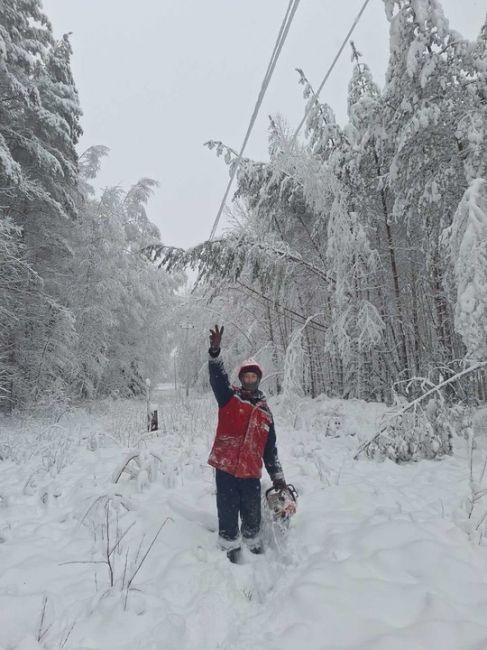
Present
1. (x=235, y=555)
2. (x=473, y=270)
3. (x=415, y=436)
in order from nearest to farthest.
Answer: (x=235, y=555) → (x=473, y=270) → (x=415, y=436)

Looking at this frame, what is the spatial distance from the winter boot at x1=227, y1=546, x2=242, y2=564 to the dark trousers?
0.11m

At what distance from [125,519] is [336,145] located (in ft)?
26.0

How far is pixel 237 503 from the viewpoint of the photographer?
3.28 meters

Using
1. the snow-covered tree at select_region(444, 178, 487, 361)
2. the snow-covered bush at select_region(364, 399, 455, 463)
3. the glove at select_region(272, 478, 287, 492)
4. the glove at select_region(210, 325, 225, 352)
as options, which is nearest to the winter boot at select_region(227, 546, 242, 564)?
the glove at select_region(272, 478, 287, 492)

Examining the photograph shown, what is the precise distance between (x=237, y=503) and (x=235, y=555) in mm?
394

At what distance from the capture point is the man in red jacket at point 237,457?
323cm

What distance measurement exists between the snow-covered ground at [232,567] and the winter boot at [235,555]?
76 millimetres

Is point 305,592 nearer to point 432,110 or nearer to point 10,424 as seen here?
point 432,110

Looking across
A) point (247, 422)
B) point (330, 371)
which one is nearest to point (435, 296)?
point (330, 371)

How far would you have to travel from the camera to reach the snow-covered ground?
2004 mm

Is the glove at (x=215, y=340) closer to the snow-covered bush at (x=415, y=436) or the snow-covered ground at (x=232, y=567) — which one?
the snow-covered ground at (x=232, y=567)

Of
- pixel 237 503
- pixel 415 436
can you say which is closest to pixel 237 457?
pixel 237 503

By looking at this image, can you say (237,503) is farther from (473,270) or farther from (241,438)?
(473,270)

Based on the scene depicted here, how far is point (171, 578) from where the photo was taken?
2.62 m
